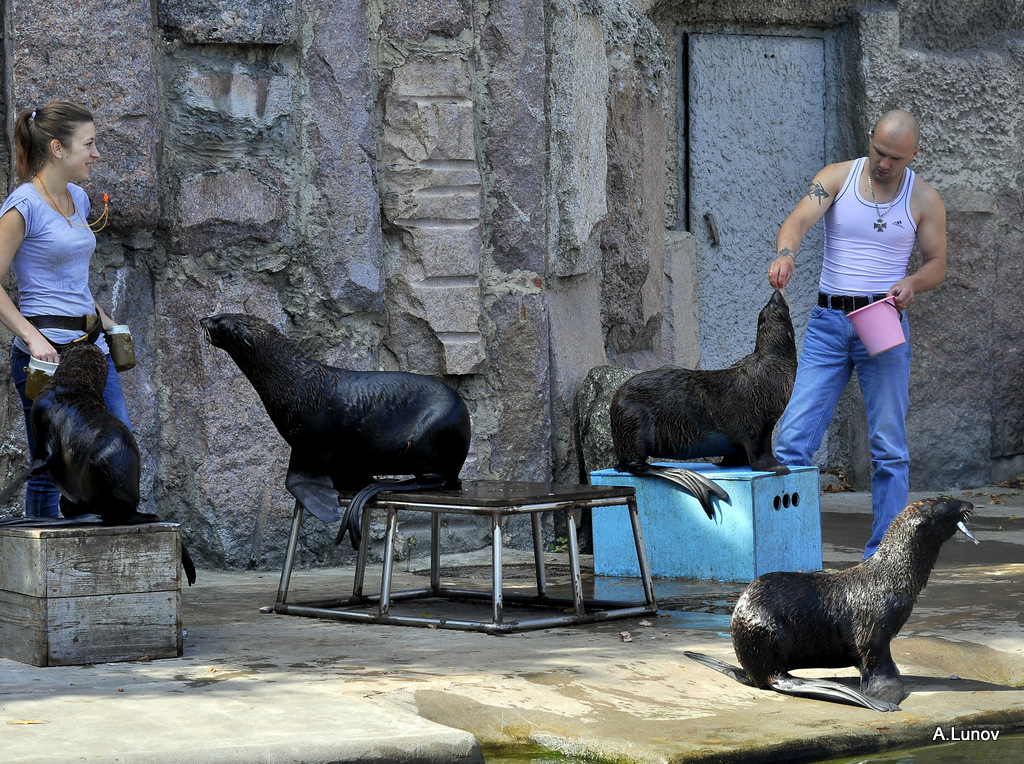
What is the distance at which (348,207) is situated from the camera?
20.6ft

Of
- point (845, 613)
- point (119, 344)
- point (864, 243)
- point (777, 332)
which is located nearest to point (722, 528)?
point (777, 332)

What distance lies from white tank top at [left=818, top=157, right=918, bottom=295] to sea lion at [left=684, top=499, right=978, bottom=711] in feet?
7.32

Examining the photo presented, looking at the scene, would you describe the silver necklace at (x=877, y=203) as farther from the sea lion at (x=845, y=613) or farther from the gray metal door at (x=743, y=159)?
the gray metal door at (x=743, y=159)

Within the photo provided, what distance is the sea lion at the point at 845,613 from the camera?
12.4ft

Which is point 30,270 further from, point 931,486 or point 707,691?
point 931,486

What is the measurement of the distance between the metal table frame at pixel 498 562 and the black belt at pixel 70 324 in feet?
3.01

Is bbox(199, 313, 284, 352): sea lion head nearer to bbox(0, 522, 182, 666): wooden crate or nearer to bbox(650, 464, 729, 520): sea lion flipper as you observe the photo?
bbox(0, 522, 182, 666): wooden crate

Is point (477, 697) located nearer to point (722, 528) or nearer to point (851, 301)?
point (722, 528)

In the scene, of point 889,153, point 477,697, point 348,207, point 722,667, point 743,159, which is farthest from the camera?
point 743,159

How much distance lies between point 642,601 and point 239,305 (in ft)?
7.09

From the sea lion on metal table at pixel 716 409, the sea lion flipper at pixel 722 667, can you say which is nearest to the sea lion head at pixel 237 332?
the sea lion on metal table at pixel 716 409

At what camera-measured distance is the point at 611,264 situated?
741 centimetres

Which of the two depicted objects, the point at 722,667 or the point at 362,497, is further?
the point at 362,497

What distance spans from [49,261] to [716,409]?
2.66 m
